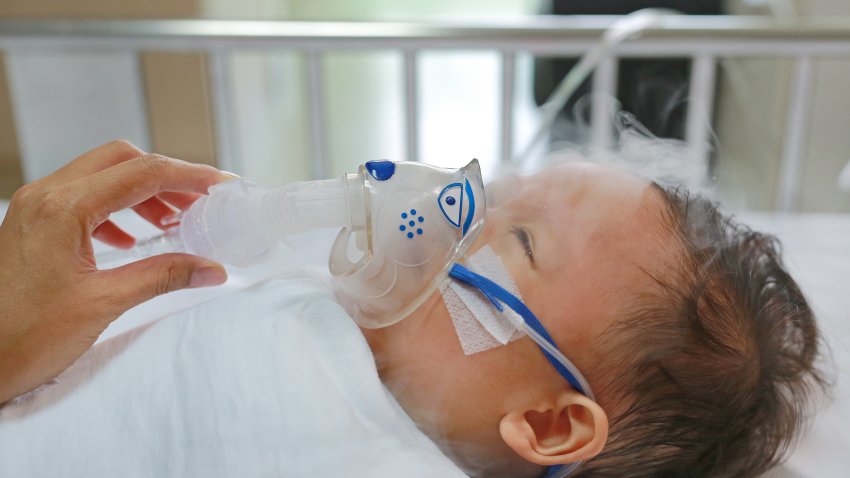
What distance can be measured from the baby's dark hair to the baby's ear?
0.12 feet

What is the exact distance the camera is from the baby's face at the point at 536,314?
0.82 metres

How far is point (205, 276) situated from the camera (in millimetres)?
816

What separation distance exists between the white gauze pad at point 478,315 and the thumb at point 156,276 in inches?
10.1

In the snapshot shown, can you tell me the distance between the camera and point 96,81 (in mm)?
2453

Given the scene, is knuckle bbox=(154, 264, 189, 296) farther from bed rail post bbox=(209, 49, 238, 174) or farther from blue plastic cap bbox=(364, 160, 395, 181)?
bed rail post bbox=(209, 49, 238, 174)

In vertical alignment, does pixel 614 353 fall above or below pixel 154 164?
below

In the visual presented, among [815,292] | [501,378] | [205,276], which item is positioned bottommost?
[815,292]

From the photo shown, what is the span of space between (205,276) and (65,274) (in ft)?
0.44

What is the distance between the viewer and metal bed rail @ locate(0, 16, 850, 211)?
1493 mm

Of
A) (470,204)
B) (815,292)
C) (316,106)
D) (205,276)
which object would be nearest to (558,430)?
(470,204)

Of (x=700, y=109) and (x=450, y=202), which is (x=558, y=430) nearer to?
(x=450, y=202)

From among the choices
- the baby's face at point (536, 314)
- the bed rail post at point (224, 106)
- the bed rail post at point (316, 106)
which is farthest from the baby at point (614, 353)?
the bed rail post at point (224, 106)

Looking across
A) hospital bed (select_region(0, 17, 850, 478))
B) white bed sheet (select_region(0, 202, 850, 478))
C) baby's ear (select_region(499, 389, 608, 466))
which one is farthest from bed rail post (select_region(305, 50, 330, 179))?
baby's ear (select_region(499, 389, 608, 466))

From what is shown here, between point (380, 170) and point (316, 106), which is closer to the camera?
point (380, 170)
